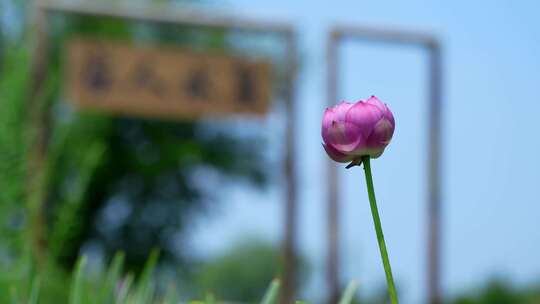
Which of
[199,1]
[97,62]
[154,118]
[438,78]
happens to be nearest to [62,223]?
[97,62]

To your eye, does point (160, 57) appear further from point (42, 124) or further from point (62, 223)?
point (62, 223)

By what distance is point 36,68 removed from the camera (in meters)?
4.04

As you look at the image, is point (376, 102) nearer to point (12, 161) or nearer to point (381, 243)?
point (381, 243)

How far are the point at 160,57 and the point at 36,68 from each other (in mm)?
692

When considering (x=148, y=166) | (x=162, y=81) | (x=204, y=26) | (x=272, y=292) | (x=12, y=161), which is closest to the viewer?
(x=272, y=292)

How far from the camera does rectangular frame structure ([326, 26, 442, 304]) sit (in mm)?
4121

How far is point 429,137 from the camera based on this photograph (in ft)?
14.8

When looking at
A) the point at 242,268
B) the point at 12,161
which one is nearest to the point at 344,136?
the point at 12,161

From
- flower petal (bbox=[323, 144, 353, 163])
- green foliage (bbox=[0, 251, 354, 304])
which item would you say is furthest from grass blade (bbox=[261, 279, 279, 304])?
flower petal (bbox=[323, 144, 353, 163])

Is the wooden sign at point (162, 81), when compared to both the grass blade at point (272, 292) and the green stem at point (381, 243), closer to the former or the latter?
the grass blade at point (272, 292)

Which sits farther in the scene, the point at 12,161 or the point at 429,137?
the point at 429,137

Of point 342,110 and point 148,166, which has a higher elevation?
point 342,110

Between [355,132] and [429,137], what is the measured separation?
13.4ft

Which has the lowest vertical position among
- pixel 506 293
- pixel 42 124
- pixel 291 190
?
pixel 506 293
